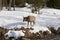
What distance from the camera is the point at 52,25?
57.4ft

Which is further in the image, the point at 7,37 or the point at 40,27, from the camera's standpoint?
the point at 40,27

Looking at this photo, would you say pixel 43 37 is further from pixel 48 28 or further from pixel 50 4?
pixel 50 4

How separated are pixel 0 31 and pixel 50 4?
63.6 ft

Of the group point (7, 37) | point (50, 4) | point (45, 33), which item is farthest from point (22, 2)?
point (7, 37)

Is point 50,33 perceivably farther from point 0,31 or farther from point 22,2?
point 22,2

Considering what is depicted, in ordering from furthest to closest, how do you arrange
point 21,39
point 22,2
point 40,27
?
point 22,2 < point 40,27 < point 21,39

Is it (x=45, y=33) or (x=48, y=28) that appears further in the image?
(x=48, y=28)

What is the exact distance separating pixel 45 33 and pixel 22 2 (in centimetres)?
1729

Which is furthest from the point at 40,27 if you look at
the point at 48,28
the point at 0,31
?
the point at 0,31

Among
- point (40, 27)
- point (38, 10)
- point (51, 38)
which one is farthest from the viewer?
point (38, 10)

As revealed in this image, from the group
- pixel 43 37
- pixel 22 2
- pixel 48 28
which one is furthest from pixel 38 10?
pixel 43 37

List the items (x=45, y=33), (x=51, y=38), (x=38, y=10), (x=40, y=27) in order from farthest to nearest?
1. (x=38, y=10)
2. (x=40, y=27)
3. (x=45, y=33)
4. (x=51, y=38)

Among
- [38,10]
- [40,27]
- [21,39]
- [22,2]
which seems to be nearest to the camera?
[21,39]

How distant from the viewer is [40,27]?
16500 millimetres
